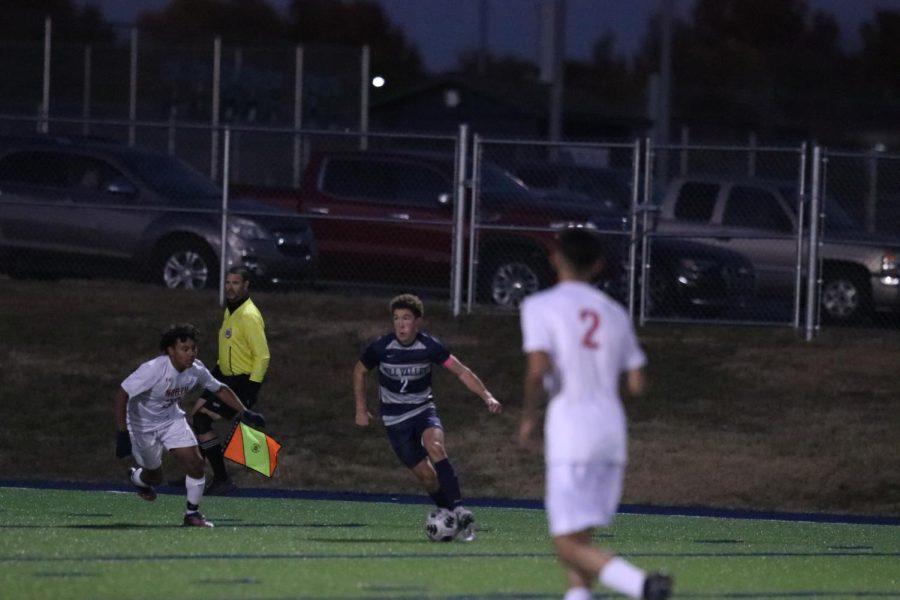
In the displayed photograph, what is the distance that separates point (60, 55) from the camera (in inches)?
1574

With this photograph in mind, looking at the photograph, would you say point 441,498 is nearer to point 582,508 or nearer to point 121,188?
point 582,508

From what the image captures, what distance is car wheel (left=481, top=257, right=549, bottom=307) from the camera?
22.2m

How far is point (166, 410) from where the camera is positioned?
13031 millimetres

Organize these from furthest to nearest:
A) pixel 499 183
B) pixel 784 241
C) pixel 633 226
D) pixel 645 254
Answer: pixel 499 183 → pixel 784 241 → pixel 645 254 → pixel 633 226

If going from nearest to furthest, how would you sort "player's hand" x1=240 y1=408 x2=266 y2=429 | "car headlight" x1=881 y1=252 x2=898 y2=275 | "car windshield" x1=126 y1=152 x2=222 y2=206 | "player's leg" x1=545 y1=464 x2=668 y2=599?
"player's leg" x1=545 y1=464 x2=668 y2=599 < "player's hand" x1=240 y1=408 x2=266 y2=429 < "car headlight" x1=881 y1=252 x2=898 y2=275 < "car windshield" x1=126 y1=152 x2=222 y2=206

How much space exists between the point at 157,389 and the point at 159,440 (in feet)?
1.34

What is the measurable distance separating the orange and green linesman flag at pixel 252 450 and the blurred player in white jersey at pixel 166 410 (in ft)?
2.27

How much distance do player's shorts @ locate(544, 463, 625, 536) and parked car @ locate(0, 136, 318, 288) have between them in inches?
577

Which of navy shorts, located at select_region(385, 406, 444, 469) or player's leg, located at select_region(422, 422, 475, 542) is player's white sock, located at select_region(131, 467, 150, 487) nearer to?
navy shorts, located at select_region(385, 406, 444, 469)

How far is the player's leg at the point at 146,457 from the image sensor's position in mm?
13062

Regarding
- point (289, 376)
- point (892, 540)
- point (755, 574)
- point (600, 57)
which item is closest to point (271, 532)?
point (755, 574)

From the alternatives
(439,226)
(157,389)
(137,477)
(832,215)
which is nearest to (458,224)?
(439,226)

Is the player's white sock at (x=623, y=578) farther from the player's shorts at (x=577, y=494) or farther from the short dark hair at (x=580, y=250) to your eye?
the short dark hair at (x=580, y=250)

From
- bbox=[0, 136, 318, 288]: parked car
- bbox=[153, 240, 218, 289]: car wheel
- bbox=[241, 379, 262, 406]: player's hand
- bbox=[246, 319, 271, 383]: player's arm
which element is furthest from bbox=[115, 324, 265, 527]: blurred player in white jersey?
bbox=[153, 240, 218, 289]: car wheel
